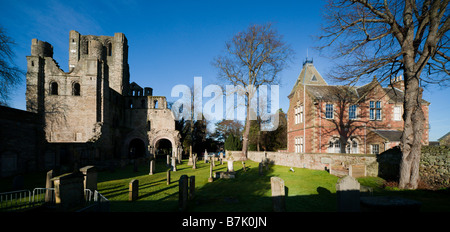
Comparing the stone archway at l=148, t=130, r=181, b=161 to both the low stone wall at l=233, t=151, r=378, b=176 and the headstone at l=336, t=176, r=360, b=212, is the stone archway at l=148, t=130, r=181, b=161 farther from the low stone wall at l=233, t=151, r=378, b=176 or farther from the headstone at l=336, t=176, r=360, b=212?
the headstone at l=336, t=176, r=360, b=212

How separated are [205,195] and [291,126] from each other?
A: 1932 centimetres

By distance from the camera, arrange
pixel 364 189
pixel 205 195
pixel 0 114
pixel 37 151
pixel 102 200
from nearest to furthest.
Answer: pixel 102 200 < pixel 364 189 < pixel 205 195 < pixel 0 114 < pixel 37 151

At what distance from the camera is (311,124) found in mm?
20672

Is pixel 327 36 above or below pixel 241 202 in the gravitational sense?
above

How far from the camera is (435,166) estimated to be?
917 centimetres

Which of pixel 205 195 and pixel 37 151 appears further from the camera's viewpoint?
pixel 37 151

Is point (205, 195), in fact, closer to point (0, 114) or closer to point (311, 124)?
point (311, 124)

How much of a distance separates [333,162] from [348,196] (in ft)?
31.9

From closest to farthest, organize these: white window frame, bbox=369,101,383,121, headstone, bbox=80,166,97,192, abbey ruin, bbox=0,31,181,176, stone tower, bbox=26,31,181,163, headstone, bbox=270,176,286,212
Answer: headstone, bbox=270,176,286,212
headstone, bbox=80,166,97,192
abbey ruin, bbox=0,31,181,176
stone tower, bbox=26,31,181,163
white window frame, bbox=369,101,383,121

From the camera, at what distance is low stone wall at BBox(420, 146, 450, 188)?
343 inches

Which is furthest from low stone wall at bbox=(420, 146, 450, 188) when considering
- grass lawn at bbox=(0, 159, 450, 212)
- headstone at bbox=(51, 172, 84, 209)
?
headstone at bbox=(51, 172, 84, 209)

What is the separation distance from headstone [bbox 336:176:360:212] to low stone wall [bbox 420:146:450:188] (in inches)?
258
